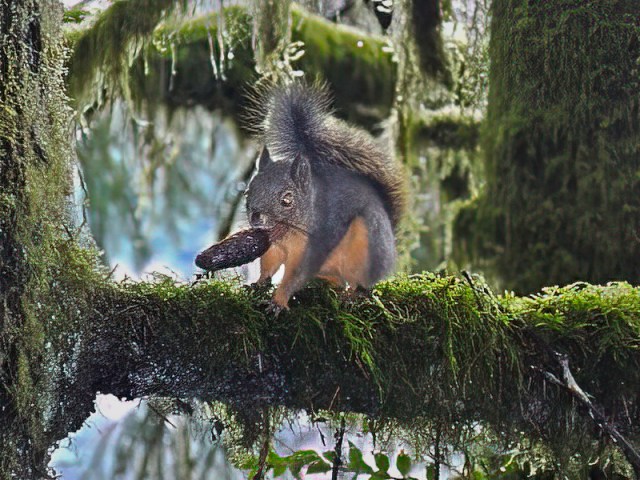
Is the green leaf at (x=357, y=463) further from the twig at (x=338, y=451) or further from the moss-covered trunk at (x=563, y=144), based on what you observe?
the moss-covered trunk at (x=563, y=144)

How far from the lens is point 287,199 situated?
2.62m

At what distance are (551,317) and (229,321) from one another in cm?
109

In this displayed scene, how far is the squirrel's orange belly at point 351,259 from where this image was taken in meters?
2.70

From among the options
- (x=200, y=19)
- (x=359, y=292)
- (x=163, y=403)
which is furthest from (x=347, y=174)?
(x=200, y=19)

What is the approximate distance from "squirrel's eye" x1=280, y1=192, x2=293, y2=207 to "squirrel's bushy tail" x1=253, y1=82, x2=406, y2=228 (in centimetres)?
23

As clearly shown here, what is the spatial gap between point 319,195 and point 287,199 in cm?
24

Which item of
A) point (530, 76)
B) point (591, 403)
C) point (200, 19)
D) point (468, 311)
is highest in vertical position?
point (200, 19)

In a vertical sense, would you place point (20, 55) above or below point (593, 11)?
below

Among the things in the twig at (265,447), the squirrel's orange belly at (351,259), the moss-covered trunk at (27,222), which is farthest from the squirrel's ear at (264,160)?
the twig at (265,447)

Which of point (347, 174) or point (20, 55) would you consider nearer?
point (20, 55)

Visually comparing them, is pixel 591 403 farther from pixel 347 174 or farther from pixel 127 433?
pixel 127 433

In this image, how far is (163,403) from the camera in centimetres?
243

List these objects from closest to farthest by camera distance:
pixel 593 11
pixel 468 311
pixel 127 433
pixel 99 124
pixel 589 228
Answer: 1. pixel 468 311
2. pixel 127 433
3. pixel 593 11
4. pixel 589 228
5. pixel 99 124

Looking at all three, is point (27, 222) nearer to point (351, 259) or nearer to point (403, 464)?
point (351, 259)
